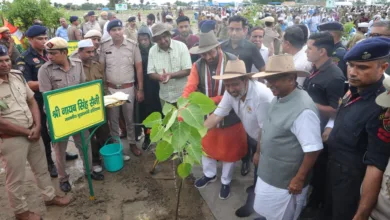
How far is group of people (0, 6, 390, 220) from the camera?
76.4 inches

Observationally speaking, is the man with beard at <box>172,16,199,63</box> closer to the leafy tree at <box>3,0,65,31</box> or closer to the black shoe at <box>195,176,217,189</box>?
the black shoe at <box>195,176,217,189</box>

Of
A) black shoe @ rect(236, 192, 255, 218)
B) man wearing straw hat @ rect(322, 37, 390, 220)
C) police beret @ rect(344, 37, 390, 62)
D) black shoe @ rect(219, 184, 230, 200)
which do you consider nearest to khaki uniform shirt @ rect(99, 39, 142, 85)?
black shoe @ rect(219, 184, 230, 200)

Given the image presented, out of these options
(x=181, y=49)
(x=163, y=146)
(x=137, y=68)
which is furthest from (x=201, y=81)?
(x=163, y=146)

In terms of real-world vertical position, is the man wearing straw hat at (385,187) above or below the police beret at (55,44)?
below

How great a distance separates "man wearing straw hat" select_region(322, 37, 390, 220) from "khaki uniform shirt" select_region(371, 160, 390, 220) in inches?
1.7

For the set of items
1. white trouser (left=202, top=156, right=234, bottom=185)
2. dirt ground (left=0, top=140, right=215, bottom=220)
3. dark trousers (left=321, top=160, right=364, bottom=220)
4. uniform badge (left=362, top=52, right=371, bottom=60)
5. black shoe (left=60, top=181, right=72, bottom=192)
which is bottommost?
dirt ground (left=0, top=140, right=215, bottom=220)

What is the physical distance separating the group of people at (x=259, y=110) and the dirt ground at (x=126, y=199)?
0.19 meters

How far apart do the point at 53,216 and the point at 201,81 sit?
2426 mm

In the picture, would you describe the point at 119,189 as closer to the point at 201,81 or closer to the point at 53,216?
the point at 53,216

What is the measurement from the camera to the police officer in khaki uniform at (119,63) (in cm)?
429

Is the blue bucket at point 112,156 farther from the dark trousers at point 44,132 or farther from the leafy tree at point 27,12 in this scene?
the leafy tree at point 27,12

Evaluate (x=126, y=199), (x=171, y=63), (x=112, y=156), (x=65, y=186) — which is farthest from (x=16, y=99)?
(x=171, y=63)

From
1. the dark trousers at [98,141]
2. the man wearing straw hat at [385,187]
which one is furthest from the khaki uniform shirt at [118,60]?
the man wearing straw hat at [385,187]

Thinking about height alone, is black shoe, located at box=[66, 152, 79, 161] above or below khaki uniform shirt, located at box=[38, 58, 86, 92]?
below
